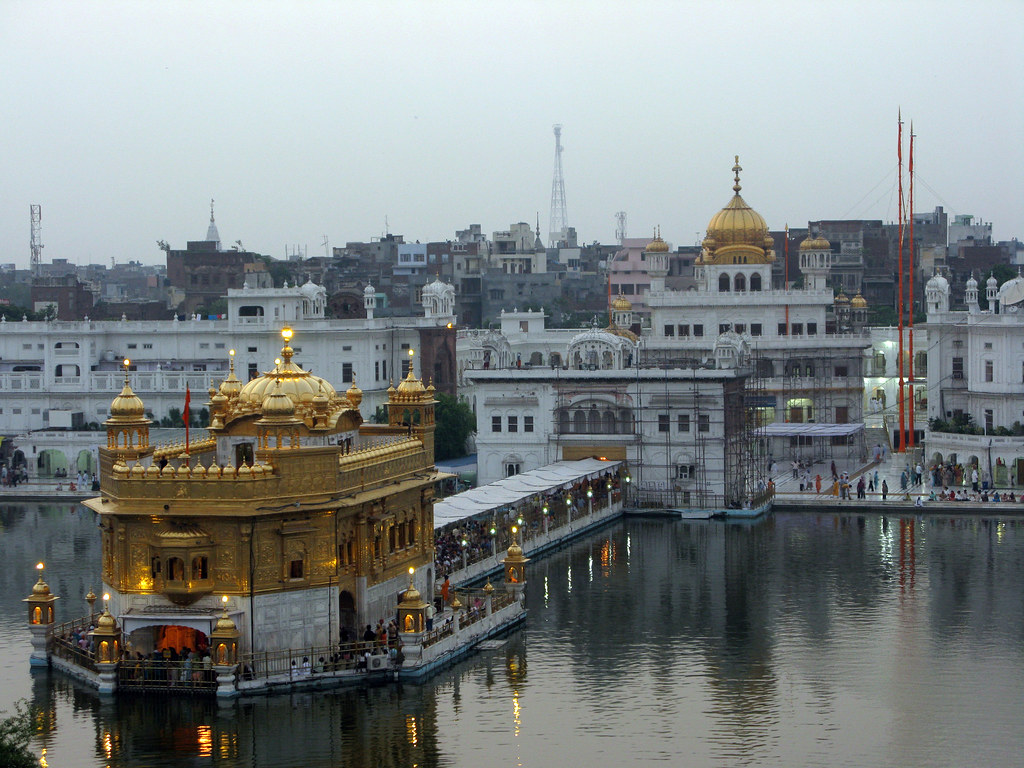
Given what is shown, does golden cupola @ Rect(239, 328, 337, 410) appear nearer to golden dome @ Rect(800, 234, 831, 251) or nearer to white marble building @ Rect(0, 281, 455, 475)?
white marble building @ Rect(0, 281, 455, 475)

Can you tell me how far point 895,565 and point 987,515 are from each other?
12074 mm

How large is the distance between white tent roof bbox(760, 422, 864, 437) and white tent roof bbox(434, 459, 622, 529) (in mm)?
12151

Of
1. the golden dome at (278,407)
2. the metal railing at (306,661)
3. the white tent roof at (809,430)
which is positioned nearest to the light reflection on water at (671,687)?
the metal railing at (306,661)

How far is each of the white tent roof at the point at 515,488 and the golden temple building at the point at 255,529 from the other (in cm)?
1072

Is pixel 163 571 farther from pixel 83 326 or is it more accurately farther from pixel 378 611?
pixel 83 326

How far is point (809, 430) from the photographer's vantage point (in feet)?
254

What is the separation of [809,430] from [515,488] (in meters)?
22.1

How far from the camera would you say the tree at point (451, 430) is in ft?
256

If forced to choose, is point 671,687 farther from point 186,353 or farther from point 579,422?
point 186,353

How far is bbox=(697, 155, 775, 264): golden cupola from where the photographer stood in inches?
3487

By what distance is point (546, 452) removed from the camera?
6988 centimetres

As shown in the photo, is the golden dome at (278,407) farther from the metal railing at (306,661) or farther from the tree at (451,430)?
the tree at (451,430)

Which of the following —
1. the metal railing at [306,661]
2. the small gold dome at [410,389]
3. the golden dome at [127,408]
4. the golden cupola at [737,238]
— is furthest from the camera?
the golden cupola at [737,238]

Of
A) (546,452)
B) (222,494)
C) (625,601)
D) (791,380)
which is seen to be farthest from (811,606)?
(791,380)
